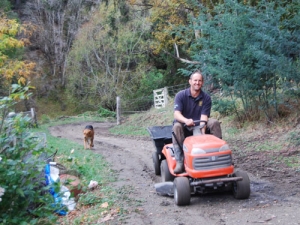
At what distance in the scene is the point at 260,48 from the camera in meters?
11.3

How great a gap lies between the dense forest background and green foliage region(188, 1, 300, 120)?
0.03 m

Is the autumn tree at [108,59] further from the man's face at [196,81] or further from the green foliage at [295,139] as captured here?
the man's face at [196,81]

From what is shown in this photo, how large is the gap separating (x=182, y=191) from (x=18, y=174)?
2438 mm

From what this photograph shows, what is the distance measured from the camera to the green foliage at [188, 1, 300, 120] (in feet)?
34.7

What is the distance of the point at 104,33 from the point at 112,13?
11.5 feet

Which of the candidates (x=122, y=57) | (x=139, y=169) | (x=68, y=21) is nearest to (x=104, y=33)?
(x=122, y=57)

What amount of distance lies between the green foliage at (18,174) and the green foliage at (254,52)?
23.9 ft

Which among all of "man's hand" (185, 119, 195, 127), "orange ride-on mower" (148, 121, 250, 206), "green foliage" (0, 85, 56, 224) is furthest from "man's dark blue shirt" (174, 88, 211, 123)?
"green foliage" (0, 85, 56, 224)

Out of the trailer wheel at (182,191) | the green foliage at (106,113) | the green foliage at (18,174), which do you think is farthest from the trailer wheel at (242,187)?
the green foliage at (106,113)

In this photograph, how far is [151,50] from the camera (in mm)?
29516

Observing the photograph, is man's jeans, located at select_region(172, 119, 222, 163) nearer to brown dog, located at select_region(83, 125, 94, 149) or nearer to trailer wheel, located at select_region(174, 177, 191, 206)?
trailer wheel, located at select_region(174, 177, 191, 206)

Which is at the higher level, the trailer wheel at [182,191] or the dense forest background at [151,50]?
the dense forest background at [151,50]

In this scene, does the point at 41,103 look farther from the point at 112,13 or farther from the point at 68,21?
the point at 112,13

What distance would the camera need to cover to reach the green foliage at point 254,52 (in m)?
10.6
